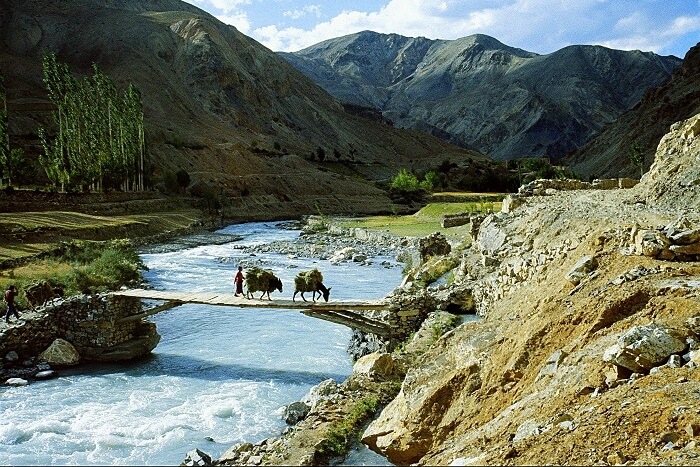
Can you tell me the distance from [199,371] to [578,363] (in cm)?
1624

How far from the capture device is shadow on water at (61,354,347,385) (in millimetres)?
21500

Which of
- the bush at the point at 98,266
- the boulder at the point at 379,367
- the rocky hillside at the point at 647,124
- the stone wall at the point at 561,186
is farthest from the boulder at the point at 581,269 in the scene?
the rocky hillside at the point at 647,124

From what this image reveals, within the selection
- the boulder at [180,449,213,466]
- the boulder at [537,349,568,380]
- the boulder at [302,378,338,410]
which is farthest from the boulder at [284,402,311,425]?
the boulder at [537,349,568,380]

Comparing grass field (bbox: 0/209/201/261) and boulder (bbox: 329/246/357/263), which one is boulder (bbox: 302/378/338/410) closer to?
grass field (bbox: 0/209/201/261)

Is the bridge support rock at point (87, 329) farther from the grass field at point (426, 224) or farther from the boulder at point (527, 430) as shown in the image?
the grass field at point (426, 224)

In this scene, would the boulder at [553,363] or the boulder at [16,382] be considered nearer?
the boulder at [553,363]

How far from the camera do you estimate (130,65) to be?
15388cm

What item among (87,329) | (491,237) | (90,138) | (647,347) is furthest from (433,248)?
(90,138)

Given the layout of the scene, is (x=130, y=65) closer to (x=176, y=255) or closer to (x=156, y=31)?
(x=156, y=31)

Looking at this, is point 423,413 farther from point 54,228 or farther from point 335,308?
point 54,228

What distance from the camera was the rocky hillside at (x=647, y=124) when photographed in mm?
126750

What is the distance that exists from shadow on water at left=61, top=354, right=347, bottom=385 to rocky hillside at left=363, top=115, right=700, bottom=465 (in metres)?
7.78

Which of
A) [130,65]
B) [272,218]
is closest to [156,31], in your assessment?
[130,65]

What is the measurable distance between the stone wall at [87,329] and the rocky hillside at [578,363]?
49.0 ft
